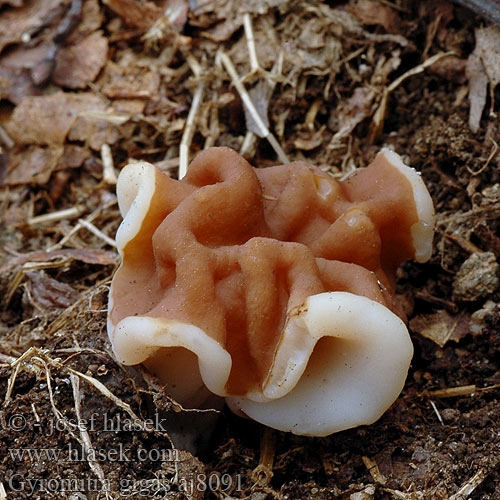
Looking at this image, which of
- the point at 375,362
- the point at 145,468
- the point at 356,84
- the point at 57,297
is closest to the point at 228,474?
the point at 145,468

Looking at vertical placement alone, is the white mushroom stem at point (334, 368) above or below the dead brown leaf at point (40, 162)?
above

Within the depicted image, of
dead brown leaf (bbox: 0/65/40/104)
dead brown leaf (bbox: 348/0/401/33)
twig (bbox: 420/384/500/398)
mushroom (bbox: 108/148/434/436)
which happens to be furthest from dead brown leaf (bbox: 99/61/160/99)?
twig (bbox: 420/384/500/398)

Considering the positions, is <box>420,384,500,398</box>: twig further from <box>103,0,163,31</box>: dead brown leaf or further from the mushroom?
<box>103,0,163,31</box>: dead brown leaf

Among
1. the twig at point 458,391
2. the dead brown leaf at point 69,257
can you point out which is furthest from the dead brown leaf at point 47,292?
the twig at point 458,391

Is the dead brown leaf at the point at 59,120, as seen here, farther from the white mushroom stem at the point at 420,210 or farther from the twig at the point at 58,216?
the white mushroom stem at the point at 420,210

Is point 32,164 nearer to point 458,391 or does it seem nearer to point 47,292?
point 47,292

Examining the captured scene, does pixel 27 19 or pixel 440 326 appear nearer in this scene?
pixel 440 326

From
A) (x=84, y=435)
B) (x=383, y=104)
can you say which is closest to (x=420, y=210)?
(x=383, y=104)
